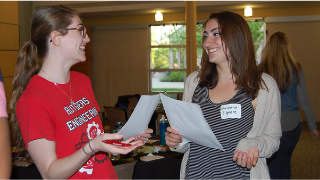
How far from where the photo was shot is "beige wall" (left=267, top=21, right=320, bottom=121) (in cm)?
969

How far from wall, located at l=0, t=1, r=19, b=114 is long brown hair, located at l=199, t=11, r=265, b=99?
493cm

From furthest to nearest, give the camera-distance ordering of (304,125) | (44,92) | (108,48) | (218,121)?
(108,48) → (304,125) → (218,121) → (44,92)

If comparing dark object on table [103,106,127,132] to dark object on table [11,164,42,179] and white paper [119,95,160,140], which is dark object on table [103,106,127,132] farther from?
white paper [119,95,160,140]

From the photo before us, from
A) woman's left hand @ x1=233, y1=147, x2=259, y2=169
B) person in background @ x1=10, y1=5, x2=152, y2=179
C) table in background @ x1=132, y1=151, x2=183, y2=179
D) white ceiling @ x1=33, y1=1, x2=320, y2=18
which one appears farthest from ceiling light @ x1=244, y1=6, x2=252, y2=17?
person in background @ x1=10, y1=5, x2=152, y2=179

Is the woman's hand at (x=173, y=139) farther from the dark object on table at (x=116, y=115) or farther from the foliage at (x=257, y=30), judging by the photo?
the foliage at (x=257, y=30)

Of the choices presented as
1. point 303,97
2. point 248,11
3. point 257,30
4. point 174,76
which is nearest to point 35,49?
point 303,97

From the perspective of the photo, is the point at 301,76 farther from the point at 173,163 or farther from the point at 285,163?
the point at 173,163

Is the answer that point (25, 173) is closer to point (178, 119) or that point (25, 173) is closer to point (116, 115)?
point (178, 119)

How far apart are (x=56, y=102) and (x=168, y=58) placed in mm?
9653

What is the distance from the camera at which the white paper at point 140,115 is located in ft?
4.87

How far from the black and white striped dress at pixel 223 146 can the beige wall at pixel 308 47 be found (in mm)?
8849

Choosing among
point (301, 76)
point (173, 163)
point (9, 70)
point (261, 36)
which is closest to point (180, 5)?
point (261, 36)

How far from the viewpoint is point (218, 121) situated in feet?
5.43

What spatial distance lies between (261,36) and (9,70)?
743 centimetres
